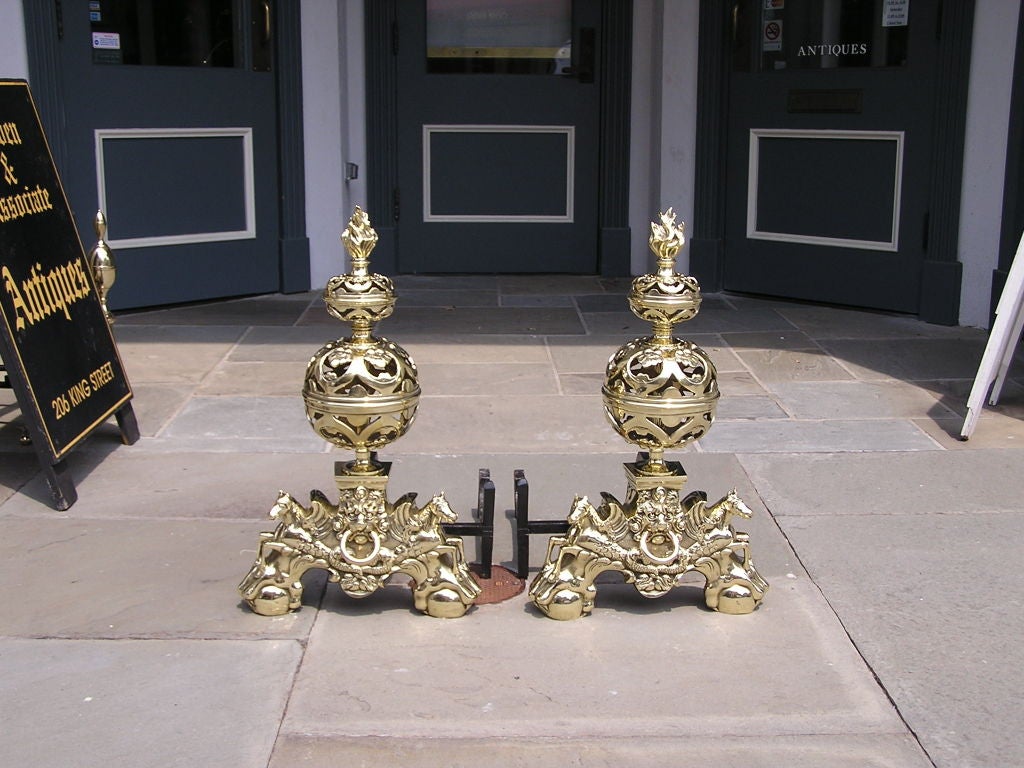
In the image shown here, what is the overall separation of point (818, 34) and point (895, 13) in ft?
1.65

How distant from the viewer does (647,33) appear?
881 cm

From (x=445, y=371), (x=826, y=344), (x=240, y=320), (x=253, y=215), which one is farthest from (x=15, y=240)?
(x=826, y=344)

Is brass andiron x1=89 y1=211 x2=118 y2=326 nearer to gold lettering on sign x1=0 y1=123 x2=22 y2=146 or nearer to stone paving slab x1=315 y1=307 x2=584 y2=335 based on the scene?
gold lettering on sign x1=0 y1=123 x2=22 y2=146

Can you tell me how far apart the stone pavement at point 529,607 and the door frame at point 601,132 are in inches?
97.5

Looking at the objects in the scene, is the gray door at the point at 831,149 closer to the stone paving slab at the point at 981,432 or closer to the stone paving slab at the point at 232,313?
the stone paving slab at the point at 981,432

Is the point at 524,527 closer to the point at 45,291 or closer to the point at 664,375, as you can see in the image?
the point at 664,375

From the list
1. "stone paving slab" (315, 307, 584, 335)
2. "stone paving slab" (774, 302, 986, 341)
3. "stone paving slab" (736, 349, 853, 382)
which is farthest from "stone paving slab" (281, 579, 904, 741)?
"stone paving slab" (774, 302, 986, 341)

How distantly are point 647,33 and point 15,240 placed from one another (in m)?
5.20

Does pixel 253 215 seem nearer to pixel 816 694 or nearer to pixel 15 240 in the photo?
pixel 15 240

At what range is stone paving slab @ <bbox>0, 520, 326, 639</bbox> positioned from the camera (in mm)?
3748

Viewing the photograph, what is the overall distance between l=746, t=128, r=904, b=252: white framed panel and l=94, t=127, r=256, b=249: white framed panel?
3.17 m

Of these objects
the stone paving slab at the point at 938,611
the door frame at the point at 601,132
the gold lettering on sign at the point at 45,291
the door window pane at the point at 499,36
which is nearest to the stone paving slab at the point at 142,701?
the gold lettering on sign at the point at 45,291

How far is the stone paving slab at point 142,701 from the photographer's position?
121 inches

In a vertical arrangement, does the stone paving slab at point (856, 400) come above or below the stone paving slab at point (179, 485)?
above
